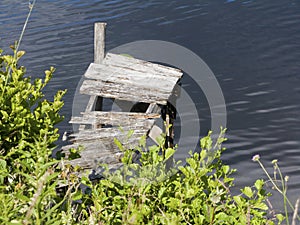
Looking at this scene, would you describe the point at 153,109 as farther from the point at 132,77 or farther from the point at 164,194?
the point at 164,194

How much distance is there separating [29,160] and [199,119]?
9.91 meters

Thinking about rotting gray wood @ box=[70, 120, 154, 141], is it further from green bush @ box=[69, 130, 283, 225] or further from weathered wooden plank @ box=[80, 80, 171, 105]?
green bush @ box=[69, 130, 283, 225]

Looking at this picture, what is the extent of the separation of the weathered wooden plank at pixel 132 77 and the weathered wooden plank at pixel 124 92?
5cm

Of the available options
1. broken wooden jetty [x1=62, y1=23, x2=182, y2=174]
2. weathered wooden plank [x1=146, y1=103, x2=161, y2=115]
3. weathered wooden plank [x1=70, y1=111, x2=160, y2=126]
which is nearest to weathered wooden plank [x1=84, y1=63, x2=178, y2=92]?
broken wooden jetty [x1=62, y1=23, x2=182, y2=174]

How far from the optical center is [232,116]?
12.7 m

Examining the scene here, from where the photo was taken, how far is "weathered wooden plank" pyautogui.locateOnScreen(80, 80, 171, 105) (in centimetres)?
557

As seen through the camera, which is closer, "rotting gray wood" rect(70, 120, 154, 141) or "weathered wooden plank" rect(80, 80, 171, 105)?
"rotting gray wood" rect(70, 120, 154, 141)

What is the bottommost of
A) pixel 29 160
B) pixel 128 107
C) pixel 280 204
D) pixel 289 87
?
pixel 280 204

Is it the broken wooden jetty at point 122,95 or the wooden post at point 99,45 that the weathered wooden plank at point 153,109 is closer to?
the broken wooden jetty at point 122,95

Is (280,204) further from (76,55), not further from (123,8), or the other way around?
(123,8)

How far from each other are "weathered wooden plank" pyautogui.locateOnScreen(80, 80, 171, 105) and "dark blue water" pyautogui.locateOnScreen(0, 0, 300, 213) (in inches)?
189

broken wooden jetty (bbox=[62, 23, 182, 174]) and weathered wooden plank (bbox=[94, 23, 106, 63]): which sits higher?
weathered wooden plank (bbox=[94, 23, 106, 63])

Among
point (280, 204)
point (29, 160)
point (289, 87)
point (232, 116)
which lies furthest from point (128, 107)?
point (289, 87)

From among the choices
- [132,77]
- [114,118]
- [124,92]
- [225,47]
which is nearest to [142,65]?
[132,77]
